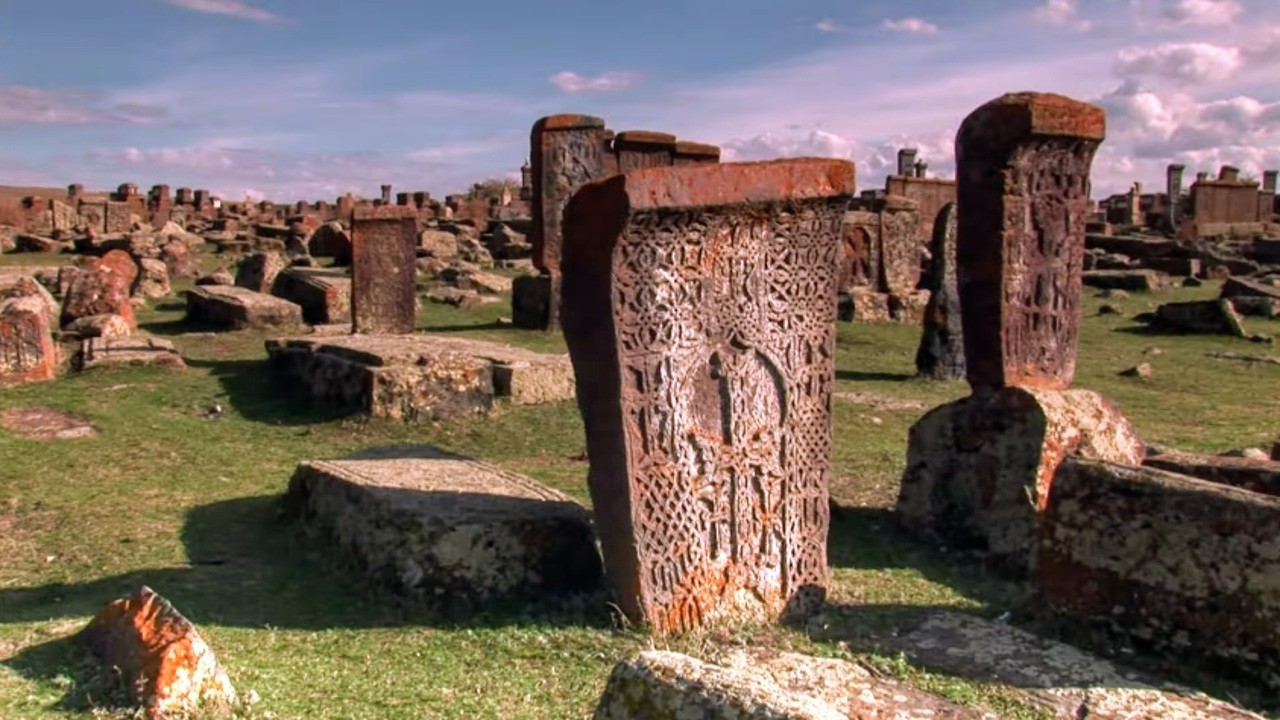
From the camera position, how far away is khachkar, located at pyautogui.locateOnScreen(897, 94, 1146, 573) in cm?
597

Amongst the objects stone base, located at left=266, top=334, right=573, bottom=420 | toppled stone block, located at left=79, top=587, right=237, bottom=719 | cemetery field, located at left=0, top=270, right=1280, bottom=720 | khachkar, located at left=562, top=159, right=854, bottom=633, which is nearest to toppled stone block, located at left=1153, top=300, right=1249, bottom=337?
cemetery field, located at left=0, top=270, right=1280, bottom=720

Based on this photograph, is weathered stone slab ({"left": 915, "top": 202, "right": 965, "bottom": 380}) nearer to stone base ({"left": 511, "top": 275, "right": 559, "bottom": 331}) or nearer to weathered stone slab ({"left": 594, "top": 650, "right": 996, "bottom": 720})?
stone base ({"left": 511, "top": 275, "right": 559, "bottom": 331})

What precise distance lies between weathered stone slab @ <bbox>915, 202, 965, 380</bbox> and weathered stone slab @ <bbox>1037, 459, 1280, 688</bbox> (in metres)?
6.96

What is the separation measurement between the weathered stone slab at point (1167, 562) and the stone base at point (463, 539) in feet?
6.20

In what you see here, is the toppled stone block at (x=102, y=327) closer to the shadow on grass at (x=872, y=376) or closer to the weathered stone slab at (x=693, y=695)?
the shadow on grass at (x=872, y=376)

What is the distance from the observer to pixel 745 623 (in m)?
4.75

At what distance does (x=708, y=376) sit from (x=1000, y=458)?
206 centimetres

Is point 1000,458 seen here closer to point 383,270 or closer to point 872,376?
point 872,376

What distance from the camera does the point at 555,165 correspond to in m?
13.8

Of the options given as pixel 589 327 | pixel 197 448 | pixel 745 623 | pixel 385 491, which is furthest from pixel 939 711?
pixel 197 448

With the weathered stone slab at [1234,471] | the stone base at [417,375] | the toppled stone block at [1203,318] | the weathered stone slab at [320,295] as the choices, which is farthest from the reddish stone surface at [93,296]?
the toppled stone block at [1203,318]

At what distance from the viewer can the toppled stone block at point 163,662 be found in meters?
3.47

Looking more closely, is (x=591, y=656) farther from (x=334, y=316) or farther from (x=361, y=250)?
(x=334, y=316)

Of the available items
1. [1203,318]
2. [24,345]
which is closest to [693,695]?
[24,345]
